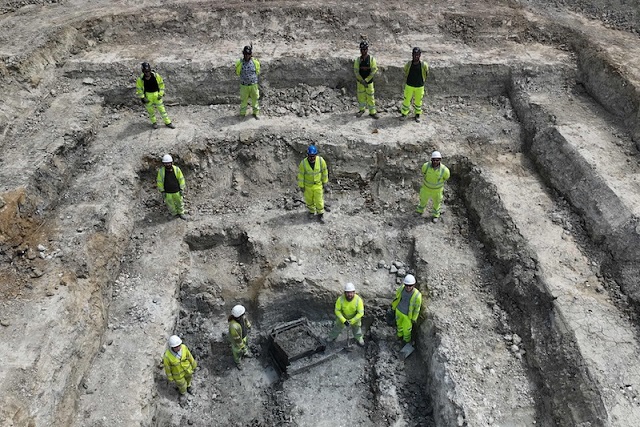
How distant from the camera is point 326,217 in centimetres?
1018

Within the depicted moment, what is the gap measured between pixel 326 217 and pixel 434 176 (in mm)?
2410

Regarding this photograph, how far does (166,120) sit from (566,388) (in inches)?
375

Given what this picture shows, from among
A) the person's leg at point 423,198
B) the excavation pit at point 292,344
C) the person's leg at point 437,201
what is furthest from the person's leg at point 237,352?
the person's leg at point 437,201

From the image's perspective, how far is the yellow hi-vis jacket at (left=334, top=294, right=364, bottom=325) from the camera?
807cm

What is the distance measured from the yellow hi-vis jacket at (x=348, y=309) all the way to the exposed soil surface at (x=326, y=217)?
2.99ft

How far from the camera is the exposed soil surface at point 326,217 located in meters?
7.21

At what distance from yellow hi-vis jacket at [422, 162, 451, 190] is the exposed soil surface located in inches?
37.7

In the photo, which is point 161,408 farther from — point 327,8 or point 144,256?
point 327,8

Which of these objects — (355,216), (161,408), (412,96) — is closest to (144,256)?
(161,408)

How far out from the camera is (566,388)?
680 centimetres

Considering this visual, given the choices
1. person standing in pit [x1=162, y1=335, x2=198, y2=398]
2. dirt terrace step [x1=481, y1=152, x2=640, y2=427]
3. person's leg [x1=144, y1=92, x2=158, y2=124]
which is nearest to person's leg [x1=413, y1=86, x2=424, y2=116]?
dirt terrace step [x1=481, y1=152, x2=640, y2=427]

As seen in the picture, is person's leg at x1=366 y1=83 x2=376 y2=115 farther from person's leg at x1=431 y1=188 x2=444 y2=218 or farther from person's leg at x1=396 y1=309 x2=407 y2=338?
person's leg at x1=396 y1=309 x2=407 y2=338

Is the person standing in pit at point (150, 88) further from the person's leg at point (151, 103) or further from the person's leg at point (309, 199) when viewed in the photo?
the person's leg at point (309, 199)

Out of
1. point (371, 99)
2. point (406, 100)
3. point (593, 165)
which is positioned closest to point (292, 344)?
point (371, 99)
